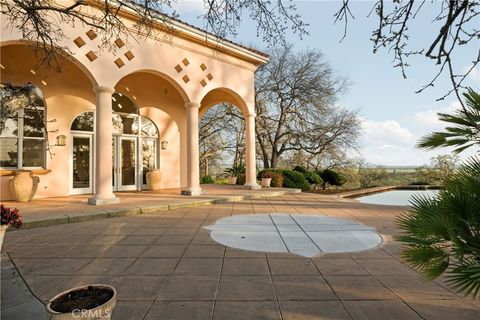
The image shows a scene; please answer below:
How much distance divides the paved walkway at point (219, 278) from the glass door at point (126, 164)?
6034mm

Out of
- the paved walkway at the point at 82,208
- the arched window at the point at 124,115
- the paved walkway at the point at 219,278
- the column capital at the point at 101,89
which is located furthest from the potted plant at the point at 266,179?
the paved walkway at the point at 219,278

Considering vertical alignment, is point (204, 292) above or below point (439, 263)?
below

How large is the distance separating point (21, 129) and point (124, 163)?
3583 millimetres

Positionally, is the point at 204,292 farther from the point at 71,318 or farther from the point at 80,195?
the point at 80,195

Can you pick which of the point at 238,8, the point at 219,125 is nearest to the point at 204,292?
the point at 238,8

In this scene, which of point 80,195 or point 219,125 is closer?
point 80,195

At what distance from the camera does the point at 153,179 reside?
12.1 meters

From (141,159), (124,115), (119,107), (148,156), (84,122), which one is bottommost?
(141,159)

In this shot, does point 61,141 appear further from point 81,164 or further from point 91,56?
point 91,56

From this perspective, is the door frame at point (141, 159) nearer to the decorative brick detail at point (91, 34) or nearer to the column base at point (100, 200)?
the column base at point (100, 200)

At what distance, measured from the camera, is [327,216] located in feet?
23.5

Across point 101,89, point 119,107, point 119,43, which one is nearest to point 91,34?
point 119,43

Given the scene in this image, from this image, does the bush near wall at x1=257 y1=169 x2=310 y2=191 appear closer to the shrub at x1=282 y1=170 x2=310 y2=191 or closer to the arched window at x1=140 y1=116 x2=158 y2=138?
the shrub at x1=282 y1=170 x2=310 y2=191

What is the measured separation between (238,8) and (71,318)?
372cm
